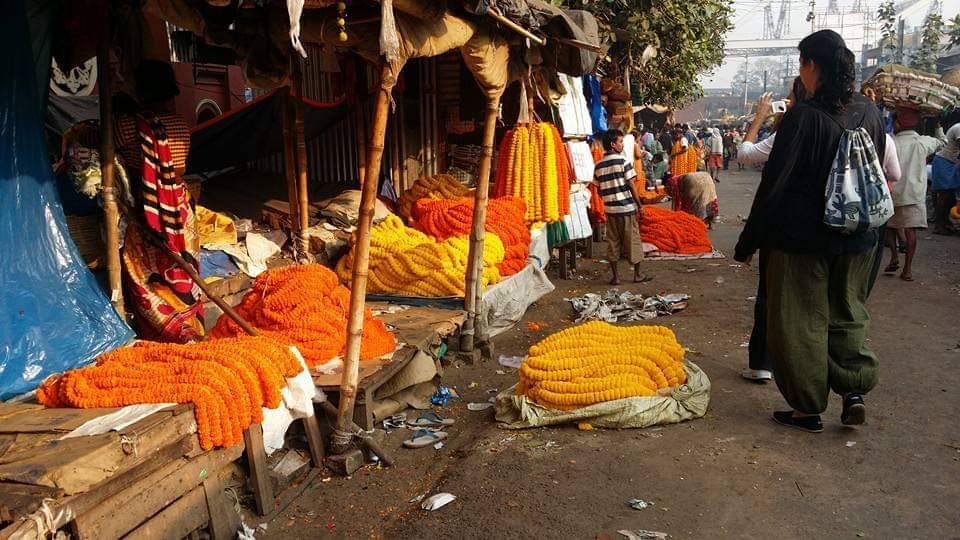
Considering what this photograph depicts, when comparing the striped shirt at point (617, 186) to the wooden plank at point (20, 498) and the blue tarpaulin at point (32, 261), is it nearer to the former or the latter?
the blue tarpaulin at point (32, 261)

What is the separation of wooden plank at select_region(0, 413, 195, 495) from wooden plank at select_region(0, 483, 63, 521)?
0.02 meters

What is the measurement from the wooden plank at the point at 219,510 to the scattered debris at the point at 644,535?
187cm

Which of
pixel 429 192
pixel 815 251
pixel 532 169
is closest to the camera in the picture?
pixel 815 251

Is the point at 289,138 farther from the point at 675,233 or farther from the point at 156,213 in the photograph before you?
the point at 675,233

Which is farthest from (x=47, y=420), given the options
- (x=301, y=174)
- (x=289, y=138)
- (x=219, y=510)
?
(x=289, y=138)

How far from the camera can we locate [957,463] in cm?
427

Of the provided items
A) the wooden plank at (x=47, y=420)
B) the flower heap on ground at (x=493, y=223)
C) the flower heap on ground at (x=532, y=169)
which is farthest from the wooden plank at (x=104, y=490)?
the flower heap on ground at (x=532, y=169)

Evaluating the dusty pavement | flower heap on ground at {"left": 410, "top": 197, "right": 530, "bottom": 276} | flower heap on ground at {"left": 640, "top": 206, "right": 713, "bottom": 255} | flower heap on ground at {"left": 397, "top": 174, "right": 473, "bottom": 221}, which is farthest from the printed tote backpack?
flower heap on ground at {"left": 640, "top": 206, "right": 713, "bottom": 255}

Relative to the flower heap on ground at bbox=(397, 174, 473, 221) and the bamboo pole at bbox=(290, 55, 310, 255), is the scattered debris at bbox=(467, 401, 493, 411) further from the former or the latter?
the flower heap on ground at bbox=(397, 174, 473, 221)

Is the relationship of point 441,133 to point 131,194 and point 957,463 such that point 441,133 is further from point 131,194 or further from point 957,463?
point 957,463

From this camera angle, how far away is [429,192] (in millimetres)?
9234

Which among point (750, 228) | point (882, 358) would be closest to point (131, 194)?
point (750, 228)

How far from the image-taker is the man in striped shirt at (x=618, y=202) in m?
9.91

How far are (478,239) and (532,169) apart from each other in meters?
2.57
